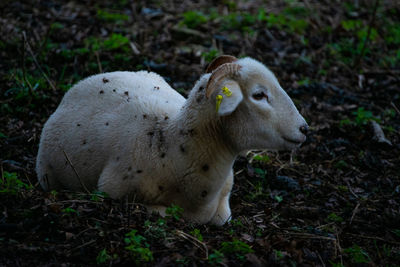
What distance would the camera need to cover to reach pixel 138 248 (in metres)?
3.20

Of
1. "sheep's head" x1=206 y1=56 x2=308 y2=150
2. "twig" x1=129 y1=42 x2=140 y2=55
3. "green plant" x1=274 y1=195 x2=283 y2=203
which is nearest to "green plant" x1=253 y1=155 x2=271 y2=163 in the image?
"green plant" x1=274 y1=195 x2=283 y2=203

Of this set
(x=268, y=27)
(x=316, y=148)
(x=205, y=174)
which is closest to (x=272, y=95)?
(x=205, y=174)

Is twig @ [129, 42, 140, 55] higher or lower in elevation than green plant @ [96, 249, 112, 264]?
higher

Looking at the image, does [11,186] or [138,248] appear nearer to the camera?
[138,248]

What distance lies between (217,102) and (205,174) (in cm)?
67

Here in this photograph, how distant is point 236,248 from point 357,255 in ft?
3.34

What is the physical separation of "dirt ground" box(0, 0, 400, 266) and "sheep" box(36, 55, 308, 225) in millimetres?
262

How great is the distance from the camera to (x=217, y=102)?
3.80m

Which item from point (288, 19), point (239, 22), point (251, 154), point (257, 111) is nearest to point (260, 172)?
point (251, 154)

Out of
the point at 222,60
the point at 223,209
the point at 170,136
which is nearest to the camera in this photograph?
the point at 170,136

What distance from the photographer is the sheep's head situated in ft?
12.6

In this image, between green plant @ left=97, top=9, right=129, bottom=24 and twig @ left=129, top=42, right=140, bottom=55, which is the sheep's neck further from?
green plant @ left=97, top=9, right=129, bottom=24

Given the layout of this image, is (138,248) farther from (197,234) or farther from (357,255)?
(357,255)

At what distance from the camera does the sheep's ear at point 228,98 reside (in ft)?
11.9
